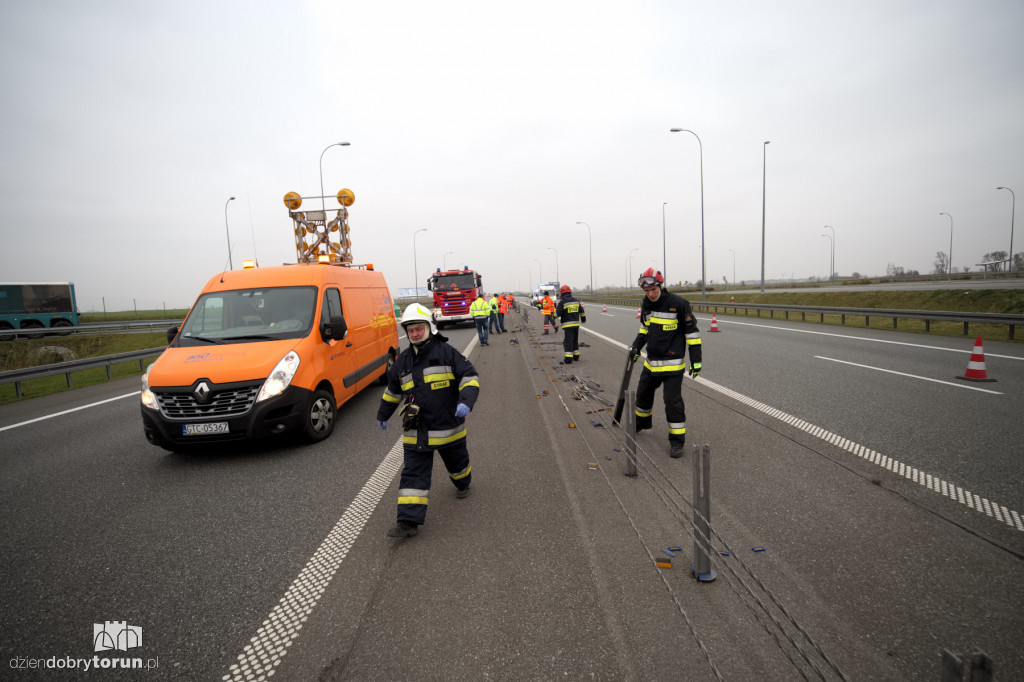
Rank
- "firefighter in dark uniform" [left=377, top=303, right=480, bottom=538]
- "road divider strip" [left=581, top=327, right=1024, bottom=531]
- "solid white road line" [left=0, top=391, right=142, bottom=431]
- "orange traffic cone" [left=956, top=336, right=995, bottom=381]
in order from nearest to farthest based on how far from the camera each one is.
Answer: "road divider strip" [left=581, top=327, right=1024, bottom=531] → "firefighter in dark uniform" [left=377, top=303, right=480, bottom=538] → "solid white road line" [left=0, top=391, right=142, bottom=431] → "orange traffic cone" [left=956, top=336, right=995, bottom=381]

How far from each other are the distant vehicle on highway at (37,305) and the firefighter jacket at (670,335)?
3350 centimetres

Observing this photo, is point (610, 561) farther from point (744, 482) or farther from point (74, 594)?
point (74, 594)

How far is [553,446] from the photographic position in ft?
17.8

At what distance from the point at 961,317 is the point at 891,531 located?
13951mm

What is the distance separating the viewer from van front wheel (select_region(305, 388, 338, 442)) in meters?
5.62

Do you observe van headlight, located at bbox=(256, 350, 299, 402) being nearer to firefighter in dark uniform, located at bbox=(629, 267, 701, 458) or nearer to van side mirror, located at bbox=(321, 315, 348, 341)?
van side mirror, located at bbox=(321, 315, 348, 341)

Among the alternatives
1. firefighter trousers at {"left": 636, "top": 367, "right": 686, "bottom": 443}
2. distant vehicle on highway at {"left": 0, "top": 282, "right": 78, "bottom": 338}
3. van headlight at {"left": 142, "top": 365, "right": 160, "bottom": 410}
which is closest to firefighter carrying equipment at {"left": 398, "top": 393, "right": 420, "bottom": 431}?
firefighter trousers at {"left": 636, "top": 367, "right": 686, "bottom": 443}

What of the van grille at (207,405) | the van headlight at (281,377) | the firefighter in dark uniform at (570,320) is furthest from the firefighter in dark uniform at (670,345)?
the firefighter in dark uniform at (570,320)

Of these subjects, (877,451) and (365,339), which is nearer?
(877,451)

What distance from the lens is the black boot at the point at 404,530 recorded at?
141 inches

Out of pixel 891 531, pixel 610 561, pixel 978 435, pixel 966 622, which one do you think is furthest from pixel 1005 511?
pixel 610 561

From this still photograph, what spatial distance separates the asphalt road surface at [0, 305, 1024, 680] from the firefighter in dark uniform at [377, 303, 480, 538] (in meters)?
0.36

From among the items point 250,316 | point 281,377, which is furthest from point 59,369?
point 281,377

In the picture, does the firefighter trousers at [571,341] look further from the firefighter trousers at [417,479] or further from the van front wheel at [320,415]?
the firefighter trousers at [417,479]
